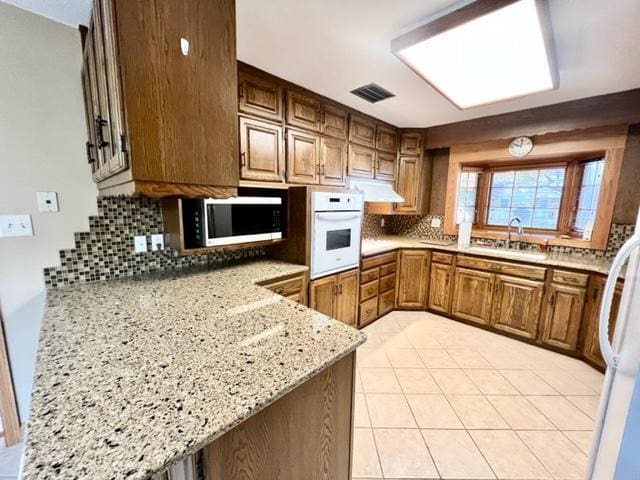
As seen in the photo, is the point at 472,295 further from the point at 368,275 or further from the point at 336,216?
the point at 336,216

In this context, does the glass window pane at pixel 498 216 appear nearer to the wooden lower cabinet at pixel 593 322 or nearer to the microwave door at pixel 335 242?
the wooden lower cabinet at pixel 593 322

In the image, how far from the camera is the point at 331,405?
38.9 inches

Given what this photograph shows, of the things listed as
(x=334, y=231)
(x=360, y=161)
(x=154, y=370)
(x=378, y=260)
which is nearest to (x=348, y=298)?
(x=378, y=260)

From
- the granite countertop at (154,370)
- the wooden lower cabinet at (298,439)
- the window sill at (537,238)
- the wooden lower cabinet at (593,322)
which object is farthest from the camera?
the window sill at (537,238)

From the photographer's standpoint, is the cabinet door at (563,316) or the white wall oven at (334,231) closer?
the white wall oven at (334,231)

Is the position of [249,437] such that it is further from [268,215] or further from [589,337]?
[589,337]

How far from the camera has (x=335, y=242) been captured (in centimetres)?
254

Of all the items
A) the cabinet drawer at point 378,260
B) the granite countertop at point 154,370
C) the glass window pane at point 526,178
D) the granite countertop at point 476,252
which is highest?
the glass window pane at point 526,178

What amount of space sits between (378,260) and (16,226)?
9.46ft

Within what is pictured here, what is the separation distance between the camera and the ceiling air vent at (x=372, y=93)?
230 centimetres

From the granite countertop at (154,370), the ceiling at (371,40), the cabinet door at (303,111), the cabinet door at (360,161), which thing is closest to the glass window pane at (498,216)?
the ceiling at (371,40)

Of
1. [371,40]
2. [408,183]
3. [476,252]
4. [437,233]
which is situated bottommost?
[476,252]

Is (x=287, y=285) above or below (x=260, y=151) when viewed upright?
below

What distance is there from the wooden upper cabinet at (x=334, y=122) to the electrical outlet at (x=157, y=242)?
170cm
